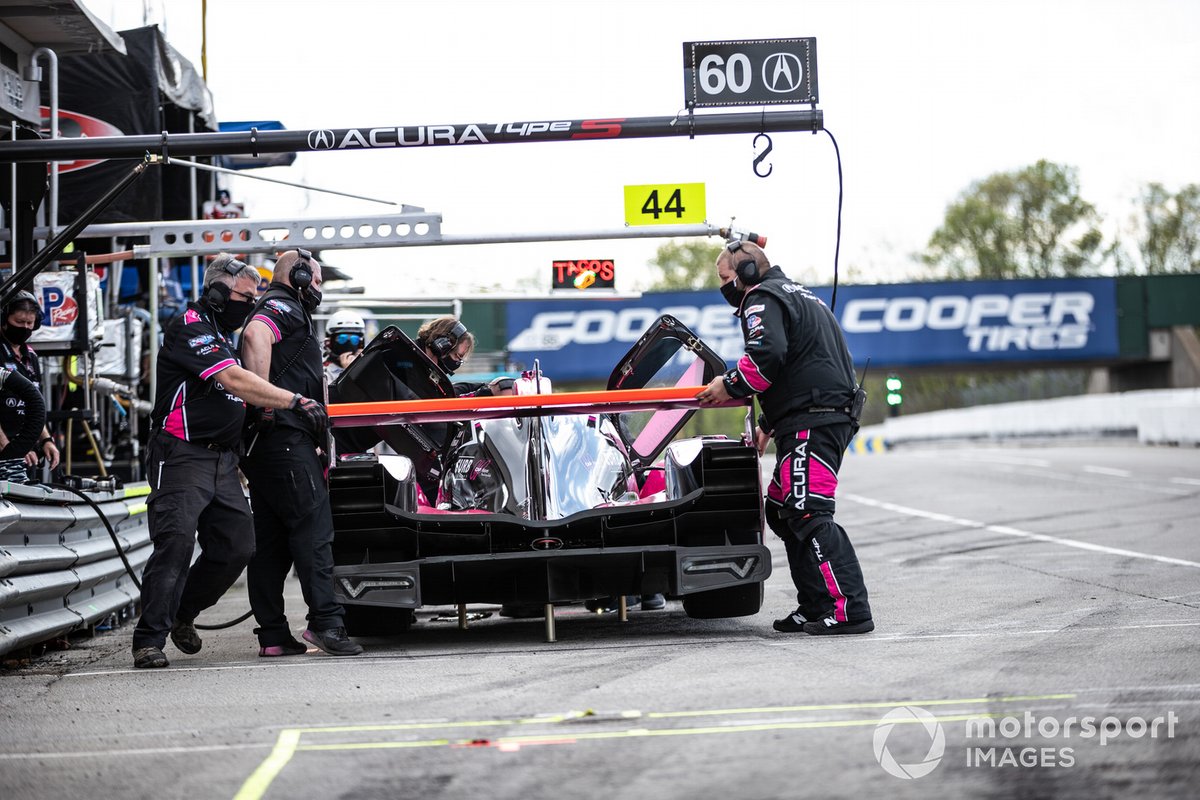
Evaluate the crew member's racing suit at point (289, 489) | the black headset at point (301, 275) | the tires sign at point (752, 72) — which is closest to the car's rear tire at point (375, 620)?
the crew member's racing suit at point (289, 489)

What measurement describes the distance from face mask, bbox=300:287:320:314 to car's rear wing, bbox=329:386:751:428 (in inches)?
22.3

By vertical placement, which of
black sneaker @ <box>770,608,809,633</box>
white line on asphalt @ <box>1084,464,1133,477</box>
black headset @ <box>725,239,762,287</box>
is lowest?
white line on asphalt @ <box>1084,464,1133,477</box>

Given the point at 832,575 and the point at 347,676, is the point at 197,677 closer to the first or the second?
the point at 347,676

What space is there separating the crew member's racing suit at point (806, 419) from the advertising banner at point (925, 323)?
33.0m

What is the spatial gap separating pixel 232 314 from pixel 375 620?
1821 millimetres

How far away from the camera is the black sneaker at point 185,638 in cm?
729

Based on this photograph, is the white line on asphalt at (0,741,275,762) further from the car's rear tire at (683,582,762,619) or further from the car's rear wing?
the car's rear tire at (683,582,762,619)

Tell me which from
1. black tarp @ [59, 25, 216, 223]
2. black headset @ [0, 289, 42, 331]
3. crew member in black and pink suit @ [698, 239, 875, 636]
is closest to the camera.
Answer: crew member in black and pink suit @ [698, 239, 875, 636]

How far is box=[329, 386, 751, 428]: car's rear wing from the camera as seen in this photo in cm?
730

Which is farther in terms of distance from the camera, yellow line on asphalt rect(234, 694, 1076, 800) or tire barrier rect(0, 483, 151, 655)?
tire barrier rect(0, 483, 151, 655)

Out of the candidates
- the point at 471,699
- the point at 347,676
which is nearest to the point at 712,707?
the point at 471,699

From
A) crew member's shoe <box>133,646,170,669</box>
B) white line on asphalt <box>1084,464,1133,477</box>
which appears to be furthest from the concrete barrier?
crew member's shoe <box>133,646,170,669</box>

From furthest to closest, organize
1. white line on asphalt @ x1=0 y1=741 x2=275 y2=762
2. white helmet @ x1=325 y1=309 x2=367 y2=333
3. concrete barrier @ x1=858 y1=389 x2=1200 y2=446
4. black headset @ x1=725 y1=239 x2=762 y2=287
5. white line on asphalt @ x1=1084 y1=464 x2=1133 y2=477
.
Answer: concrete barrier @ x1=858 y1=389 x2=1200 y2=446
white line on asphalt @ x1=1084 y1=464 x2=1133 y2=477
white helmet @ x1=325 y1=309 x2=367 y2=333
black headset @ x1=725 y1=239 x2=762 y2=287
white line on asphalt @ x1=0 y1=741 x2=275 y2=762

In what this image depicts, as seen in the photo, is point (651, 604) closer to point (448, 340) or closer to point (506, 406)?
point (448, 340)
